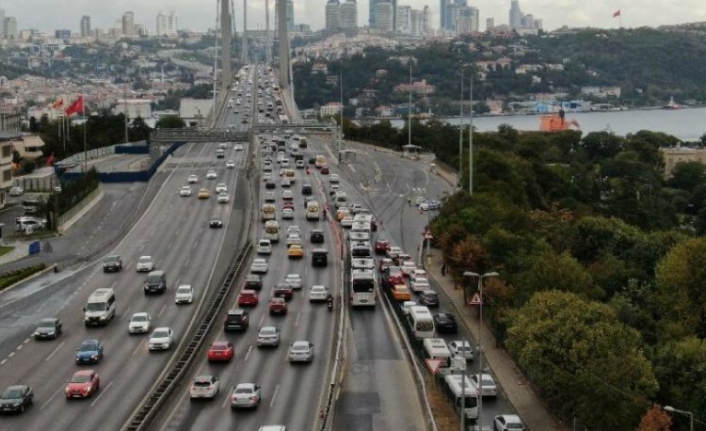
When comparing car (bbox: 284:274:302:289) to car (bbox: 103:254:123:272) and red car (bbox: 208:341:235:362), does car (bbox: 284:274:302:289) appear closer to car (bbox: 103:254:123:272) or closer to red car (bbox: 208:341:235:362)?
car (bbox: 103:254:123:272)

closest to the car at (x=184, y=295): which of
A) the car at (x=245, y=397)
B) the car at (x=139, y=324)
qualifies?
the car at (x=139, y=324)

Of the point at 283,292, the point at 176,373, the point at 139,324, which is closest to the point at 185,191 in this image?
the point at 283,292

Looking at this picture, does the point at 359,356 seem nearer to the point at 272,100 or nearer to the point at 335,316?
the point at 335,316

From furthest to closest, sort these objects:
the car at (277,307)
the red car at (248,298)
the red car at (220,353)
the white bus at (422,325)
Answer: the red car at (248,298), the car at (277,307), the white bus at (422,325), the red car at (220,353)

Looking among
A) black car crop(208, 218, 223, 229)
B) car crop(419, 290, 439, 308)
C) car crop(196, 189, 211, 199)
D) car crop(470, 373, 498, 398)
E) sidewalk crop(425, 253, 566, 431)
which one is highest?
car crop(196, 189, 211, 199)

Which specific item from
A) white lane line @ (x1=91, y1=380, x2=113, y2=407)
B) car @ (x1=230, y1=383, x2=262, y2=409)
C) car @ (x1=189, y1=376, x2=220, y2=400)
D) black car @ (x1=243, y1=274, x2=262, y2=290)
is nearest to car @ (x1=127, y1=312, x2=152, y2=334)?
white lane line @ (x1=91, y1=380, x2=113, y2=407)

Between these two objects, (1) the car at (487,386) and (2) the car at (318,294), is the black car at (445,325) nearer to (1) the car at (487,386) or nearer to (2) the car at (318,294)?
(2) the car at (318,294)

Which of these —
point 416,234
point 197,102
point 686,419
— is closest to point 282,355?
point 686,419
